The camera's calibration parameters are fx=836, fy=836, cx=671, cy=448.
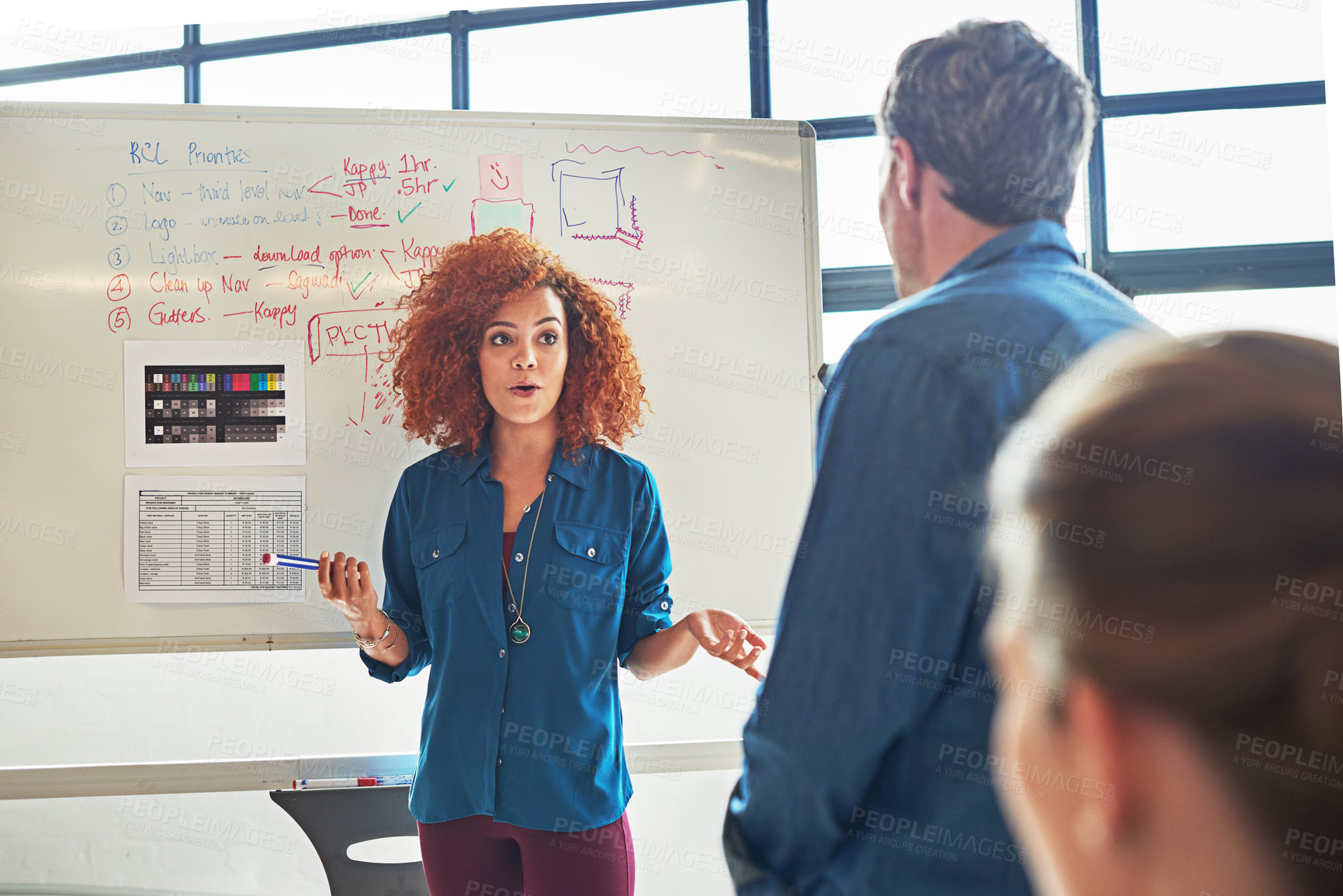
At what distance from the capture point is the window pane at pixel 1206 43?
1024mm

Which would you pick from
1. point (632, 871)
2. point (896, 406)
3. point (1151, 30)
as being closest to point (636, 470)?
point (632, 871)

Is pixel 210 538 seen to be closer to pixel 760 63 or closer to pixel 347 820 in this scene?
pixel 347 820

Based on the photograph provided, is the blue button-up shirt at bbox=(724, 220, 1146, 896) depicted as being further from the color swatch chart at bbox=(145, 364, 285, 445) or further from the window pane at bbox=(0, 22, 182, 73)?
the window pane at bbox=(0, 22, 182, 73)

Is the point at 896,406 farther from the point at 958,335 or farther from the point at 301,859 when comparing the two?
the point at 301,859

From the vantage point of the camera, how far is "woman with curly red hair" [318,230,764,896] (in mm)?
1272

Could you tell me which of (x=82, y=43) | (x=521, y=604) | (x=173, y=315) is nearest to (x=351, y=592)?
(x=521, y=604)

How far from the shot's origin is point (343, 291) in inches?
62.7

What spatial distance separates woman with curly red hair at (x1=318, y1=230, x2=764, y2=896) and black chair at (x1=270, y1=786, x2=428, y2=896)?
30cm

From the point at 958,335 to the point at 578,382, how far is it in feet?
2.71

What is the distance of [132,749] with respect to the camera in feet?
6.70

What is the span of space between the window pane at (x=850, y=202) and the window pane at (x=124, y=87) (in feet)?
5.03

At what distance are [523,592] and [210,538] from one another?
0.66 meters

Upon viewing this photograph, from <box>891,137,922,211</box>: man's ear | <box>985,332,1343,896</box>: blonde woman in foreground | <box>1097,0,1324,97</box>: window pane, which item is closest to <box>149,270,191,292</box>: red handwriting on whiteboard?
<box>891,137,922,211</box>: man's ear

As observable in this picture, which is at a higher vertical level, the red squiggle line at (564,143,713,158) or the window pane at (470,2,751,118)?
the window pane at (470,2,751,118)
